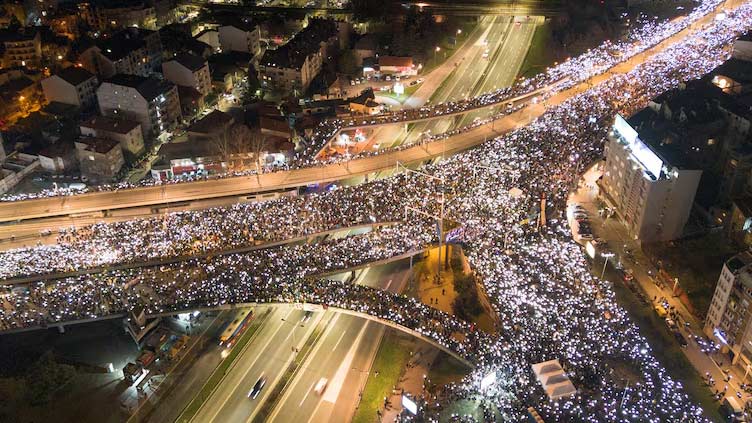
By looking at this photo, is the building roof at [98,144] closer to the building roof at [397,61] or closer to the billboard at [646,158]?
the building roof at [397,61]

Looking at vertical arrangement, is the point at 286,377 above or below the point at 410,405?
below

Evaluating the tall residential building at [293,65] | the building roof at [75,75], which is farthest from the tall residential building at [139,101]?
the tall residential building at [293,65]

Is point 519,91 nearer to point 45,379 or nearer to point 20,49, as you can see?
point 45,379

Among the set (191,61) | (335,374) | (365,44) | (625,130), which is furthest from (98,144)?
(625,130)

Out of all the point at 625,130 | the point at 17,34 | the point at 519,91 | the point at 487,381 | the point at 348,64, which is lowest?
the point at 487,381

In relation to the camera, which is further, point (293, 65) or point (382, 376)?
point (293, 65)

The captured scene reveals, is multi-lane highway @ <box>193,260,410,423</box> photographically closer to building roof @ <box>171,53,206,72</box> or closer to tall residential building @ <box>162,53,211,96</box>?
tall residential building @ <box>162,53,211,96</box>
